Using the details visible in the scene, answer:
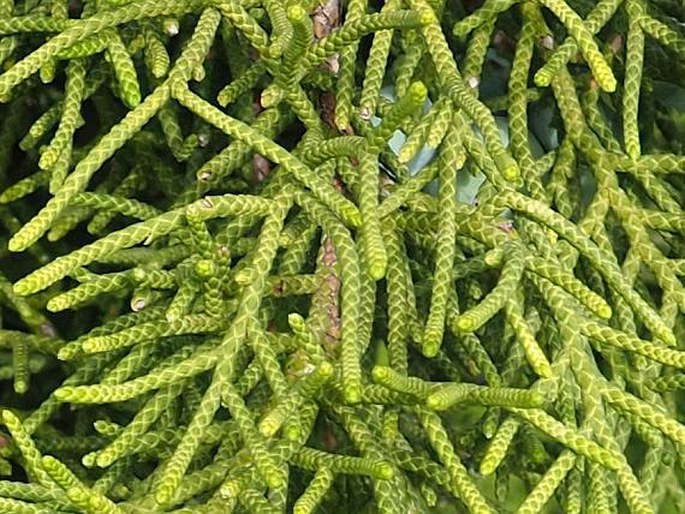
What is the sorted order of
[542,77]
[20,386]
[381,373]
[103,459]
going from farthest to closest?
[20,386] < [542,77] < [103,459] < [381,373]

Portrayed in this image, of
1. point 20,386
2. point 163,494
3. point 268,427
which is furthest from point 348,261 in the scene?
point 20,386

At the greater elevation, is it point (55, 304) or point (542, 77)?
point (542, 77)

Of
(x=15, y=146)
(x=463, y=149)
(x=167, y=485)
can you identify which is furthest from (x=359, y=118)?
(x=15, y=146)

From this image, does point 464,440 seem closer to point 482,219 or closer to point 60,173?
point 482,219

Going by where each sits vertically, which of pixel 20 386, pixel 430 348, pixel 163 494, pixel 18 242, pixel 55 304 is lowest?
pixel 20 386

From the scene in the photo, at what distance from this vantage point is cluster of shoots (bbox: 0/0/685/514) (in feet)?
5.93

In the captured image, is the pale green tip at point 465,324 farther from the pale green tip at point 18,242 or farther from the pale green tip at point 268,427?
the pale green tip at point 18,242

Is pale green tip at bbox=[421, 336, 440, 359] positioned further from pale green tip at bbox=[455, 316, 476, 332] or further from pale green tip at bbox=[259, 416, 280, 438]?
pale green tip at bbox=[259, 416, 280, 438]

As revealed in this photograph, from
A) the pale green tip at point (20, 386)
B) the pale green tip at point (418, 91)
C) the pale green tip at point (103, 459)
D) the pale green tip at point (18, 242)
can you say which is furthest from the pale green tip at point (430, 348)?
the pale green tip at point (20, 386)

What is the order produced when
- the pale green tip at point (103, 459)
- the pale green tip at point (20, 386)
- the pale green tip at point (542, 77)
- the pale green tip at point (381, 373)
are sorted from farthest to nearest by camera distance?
1. the pale green tip at point (20, 386)
2. the pale green tip at point (542, 77)
3. the pale green tip at point (103, 459)
4. the pale green tip at point (381, 373)

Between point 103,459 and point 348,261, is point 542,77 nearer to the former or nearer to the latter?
point 348,261

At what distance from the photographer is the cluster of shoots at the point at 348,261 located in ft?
5.93

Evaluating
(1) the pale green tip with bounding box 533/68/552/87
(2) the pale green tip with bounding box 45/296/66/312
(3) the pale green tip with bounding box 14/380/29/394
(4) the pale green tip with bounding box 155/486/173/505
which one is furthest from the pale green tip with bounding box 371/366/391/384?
(3) the pale green tip with bounding box 14/380/29/394

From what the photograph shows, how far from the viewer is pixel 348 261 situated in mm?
1855
